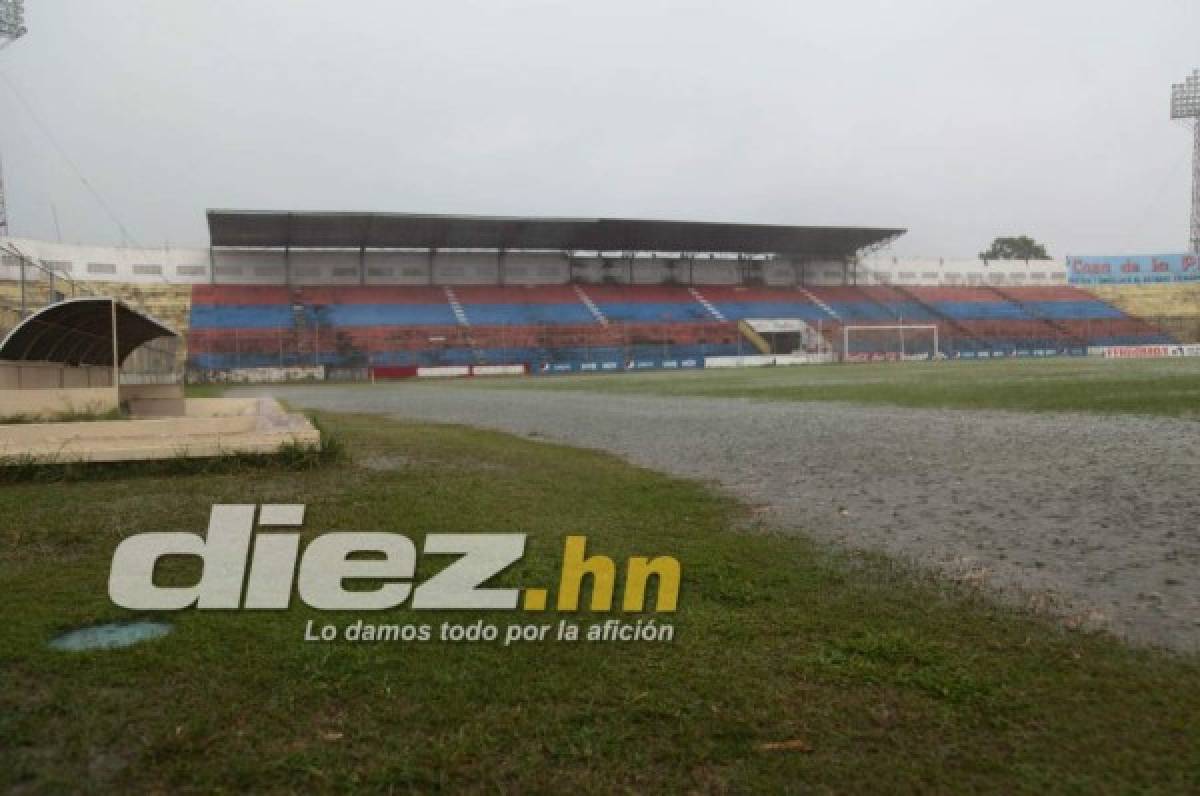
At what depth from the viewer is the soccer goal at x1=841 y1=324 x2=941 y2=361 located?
6134 cm

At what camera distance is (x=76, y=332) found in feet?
42.3

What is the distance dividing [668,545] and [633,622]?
1349mm

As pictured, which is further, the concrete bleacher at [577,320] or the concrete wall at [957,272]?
the concrete wall at [957,272]

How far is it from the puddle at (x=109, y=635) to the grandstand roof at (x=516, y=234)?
2199 inches

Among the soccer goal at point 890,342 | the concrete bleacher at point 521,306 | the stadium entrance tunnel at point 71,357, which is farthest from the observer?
the soccer goal at point 890,342

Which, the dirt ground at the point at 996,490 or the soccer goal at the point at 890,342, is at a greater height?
the soccer goal at the point at 890,342

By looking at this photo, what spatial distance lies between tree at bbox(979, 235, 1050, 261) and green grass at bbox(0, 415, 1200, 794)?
12658 centimetres

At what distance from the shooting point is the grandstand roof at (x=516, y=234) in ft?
187

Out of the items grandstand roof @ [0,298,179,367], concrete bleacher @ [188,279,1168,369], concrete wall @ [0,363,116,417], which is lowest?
concrete wall @ [0,363,116,417]

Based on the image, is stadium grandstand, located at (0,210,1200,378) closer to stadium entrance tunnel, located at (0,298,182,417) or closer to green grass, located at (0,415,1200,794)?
stadium entrance tunnel, located at (0,298,182,417)

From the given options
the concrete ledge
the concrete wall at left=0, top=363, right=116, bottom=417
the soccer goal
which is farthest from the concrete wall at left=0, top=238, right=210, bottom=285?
the concrete ledge

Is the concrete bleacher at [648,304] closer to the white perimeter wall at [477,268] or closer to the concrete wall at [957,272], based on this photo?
the white perimeter wall at [477,268]

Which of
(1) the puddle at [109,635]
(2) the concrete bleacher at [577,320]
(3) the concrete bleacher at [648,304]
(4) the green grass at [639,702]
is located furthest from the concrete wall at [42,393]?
(3) the concrete bleacher at [648,304]

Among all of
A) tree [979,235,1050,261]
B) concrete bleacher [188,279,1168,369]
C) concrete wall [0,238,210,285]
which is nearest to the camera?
concrete bleacher [188,279,1168,369]
